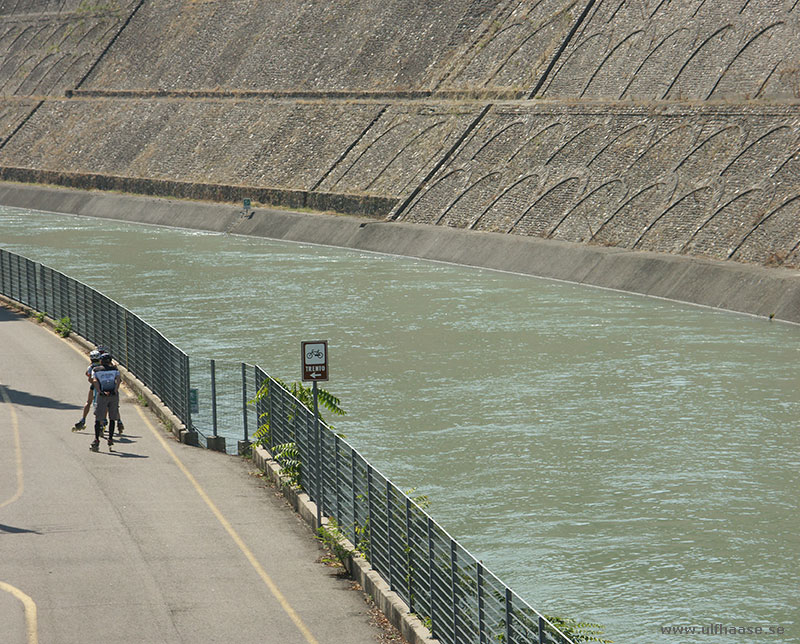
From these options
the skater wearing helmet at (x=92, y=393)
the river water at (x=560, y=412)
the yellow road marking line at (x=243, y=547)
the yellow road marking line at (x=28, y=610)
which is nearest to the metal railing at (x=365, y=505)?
the yellow road marking line at (x=243, y=547)

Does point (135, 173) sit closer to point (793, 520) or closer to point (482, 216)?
point (482, 216)

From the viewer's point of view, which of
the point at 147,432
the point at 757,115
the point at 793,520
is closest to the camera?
the point at 793,520

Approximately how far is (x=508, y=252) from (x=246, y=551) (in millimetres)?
39310

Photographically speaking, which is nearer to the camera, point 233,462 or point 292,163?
point 233,462

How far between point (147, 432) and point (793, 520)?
42.2 feet

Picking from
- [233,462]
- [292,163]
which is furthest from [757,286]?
[292,163]

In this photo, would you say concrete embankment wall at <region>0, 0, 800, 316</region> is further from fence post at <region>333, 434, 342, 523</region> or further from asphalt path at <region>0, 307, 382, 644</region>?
fence post at <region>333, 434, 342, 523</region>

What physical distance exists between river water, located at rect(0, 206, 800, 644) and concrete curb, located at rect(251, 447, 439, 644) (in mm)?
2899

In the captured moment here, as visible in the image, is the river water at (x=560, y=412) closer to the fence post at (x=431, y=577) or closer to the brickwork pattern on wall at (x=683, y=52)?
the fence post at (x=431, y=577)

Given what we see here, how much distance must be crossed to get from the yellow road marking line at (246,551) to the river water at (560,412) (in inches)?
160

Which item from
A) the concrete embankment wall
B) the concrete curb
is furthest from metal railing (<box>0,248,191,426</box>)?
the concrete embankment wall

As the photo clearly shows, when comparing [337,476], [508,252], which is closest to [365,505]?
[337,476]

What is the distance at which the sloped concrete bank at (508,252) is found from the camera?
4525 cm

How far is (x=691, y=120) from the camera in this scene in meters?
56.2
